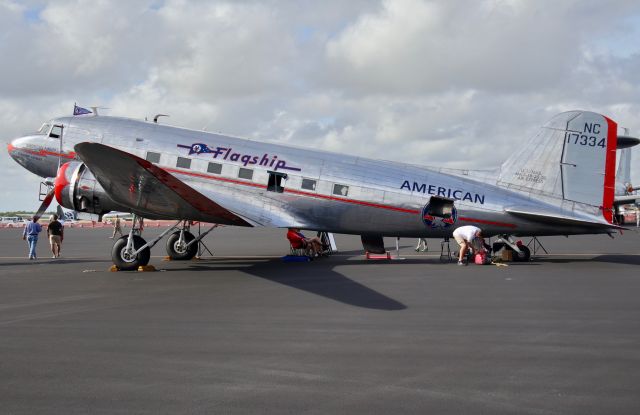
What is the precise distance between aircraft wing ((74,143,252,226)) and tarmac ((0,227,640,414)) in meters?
2.49

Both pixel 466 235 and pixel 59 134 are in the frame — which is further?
pixel 59 134

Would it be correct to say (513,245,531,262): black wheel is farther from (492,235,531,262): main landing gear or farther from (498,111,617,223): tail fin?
(498,111,617,223): tail fin

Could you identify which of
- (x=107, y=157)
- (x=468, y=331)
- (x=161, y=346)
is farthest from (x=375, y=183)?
(x=161, y=346)

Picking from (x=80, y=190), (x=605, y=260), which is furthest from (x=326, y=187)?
(x=605, y=260)

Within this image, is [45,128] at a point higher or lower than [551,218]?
higher

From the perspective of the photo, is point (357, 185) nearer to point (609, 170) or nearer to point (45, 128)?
point (609, 170)

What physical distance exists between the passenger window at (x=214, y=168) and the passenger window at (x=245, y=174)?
0.62 m

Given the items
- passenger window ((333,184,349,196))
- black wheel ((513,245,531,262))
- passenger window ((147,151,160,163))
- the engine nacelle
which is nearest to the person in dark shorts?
the engine nacelle

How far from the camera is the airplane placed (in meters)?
17.5

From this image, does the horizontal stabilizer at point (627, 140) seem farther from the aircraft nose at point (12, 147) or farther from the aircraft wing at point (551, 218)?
the aircraft nose at point (12, 147)

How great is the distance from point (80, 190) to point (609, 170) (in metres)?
15.5

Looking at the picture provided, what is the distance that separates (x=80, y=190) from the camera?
57.4 ft

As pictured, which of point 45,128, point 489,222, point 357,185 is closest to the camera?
point 489,222

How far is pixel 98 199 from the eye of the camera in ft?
57.7
